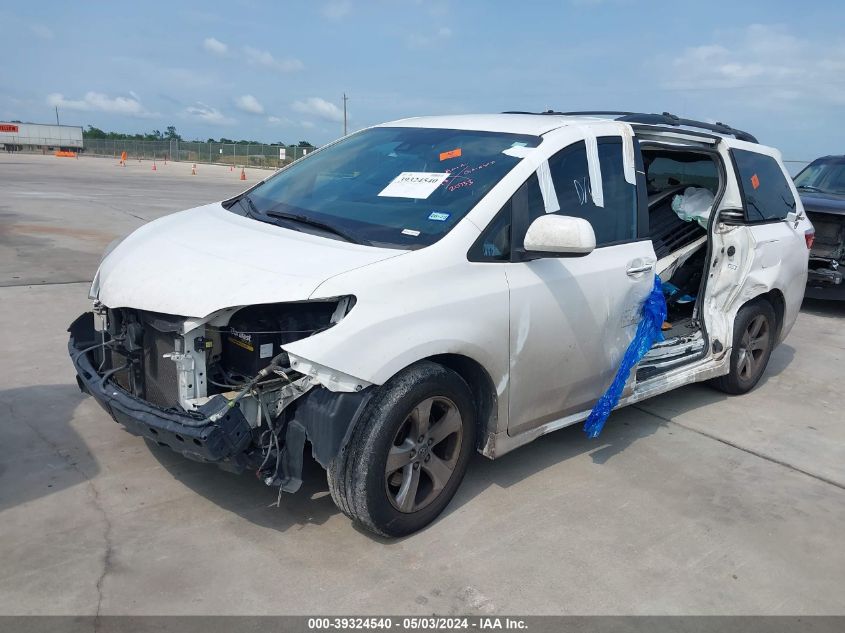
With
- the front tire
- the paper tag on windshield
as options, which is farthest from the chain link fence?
the front tire

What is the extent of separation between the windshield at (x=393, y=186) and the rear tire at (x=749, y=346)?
2635mm

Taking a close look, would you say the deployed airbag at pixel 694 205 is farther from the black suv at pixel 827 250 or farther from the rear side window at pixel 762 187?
the black suv at pixel 827 250

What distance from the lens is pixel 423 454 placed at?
3.36 meters

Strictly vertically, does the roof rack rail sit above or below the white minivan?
above

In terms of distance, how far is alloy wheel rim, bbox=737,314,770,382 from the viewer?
5660 millimetres

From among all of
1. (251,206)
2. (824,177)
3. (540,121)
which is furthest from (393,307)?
(824,177)

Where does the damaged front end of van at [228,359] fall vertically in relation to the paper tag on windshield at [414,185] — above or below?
below

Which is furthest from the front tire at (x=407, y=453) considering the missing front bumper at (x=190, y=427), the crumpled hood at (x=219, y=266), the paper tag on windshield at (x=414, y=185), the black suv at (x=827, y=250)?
the black suv at (x=827, y=250)

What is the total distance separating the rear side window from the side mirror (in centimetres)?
260

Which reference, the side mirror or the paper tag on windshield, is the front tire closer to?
the side mirror

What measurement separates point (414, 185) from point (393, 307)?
0.99 m

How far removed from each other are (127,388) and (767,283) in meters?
4.55

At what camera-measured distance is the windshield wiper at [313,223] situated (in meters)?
3.46

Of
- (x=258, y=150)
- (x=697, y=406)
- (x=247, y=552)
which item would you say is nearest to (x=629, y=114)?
(x=697, y=406)
